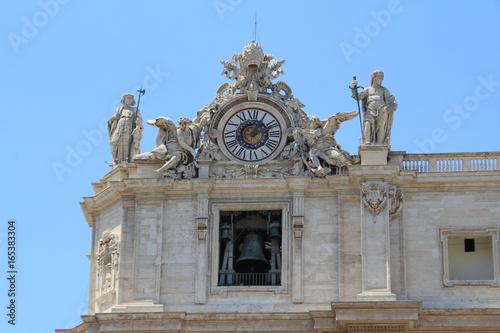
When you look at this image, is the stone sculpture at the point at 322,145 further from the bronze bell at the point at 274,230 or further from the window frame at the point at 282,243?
the bronze bell at the point at 274,230

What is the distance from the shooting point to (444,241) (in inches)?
1656

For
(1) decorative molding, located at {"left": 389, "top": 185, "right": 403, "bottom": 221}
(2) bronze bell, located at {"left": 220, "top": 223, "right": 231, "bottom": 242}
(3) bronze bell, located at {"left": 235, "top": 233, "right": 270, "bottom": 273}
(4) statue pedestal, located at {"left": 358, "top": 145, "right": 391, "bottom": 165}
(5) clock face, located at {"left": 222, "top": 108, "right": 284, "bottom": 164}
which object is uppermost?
(5) clock face, located at {"left": 222, "top": 108, "right": 284, "bottom": 164}

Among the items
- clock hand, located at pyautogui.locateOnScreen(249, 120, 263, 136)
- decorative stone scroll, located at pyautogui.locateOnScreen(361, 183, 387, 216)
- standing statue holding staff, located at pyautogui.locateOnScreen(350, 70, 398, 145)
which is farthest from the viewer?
clock hand, located at pyautogui.locateOnScreen(249, 120, 263, 136)

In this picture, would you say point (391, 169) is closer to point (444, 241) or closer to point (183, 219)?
point (444, 241)

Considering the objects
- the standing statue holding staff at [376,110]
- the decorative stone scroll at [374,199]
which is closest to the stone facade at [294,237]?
the decorative stone scroll at [374,199]

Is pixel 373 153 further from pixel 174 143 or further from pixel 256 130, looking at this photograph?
pixel 174 143

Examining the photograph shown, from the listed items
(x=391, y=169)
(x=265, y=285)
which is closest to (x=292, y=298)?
(x=265, y=285)

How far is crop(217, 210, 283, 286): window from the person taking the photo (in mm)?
42375

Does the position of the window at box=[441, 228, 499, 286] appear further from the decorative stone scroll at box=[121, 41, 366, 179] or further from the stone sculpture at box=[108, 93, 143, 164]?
the stone sculpture at box=[108, 93, 143, 164]

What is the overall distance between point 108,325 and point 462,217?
356 inches

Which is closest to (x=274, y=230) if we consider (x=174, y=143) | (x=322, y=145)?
(x=322, y=145)

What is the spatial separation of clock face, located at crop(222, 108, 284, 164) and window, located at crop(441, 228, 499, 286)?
4869 mm

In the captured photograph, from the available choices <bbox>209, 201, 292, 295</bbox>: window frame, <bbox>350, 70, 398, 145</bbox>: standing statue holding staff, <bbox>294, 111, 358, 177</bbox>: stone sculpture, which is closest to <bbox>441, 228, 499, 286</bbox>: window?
<bbox>350, 70, 398, 145</bbox>: standing statue holding staff

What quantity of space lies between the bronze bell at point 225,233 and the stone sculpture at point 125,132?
3258mm
